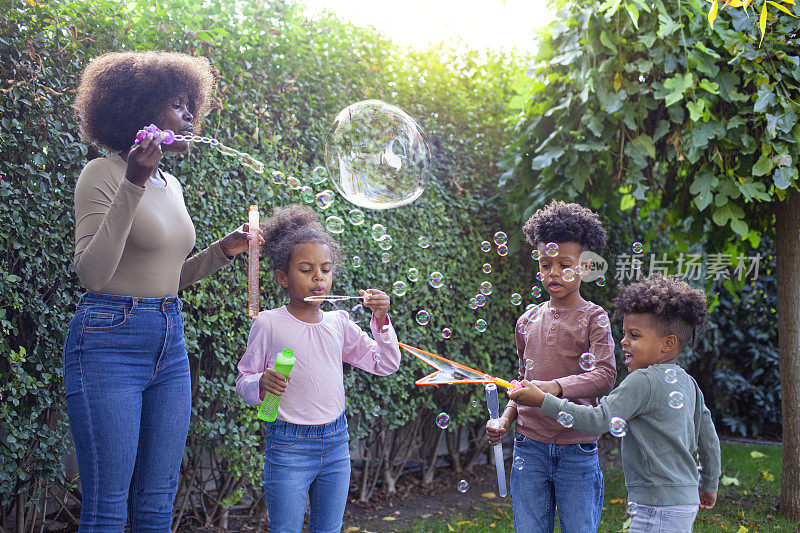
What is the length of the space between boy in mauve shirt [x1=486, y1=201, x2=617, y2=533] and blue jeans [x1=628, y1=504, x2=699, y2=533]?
0.93ft

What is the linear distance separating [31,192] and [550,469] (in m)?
2.34

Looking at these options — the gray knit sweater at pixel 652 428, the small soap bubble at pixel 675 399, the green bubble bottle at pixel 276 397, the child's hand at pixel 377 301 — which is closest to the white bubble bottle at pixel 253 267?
the green bubble bottle at pixel 276 397

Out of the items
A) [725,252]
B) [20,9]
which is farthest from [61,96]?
[725,252]

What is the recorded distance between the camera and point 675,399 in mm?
2182

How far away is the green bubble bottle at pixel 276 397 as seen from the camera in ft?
7.00

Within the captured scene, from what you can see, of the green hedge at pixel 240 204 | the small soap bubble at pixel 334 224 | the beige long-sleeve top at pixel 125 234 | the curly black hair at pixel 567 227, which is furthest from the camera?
the small soap bubble at pixel 334 224

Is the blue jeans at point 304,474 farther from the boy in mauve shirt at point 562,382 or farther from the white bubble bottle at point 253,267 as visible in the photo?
the boy in mauve shirt at point 562,382

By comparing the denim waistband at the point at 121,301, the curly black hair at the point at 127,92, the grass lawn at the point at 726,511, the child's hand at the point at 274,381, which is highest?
the curly black hair at the point at 127,92

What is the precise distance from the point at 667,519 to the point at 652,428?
28cm

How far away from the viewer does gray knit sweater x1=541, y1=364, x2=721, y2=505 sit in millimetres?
2150

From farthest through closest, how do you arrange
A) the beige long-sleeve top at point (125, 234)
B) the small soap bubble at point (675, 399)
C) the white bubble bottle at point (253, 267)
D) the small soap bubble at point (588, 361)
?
the small soap bubble at point (588, 361)
the white bubble bottle at point (253, 267)
the small soap bubble at point (675, 399)
the beige long-sleeve top at point (125, 234)

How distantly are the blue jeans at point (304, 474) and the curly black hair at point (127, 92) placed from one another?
112cm

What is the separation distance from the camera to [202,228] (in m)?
3.40

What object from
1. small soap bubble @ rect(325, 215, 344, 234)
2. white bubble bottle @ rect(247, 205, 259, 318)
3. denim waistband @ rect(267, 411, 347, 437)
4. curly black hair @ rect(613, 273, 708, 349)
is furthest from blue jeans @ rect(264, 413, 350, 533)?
curly black hair @ rect(613, 273, 708, 349)
